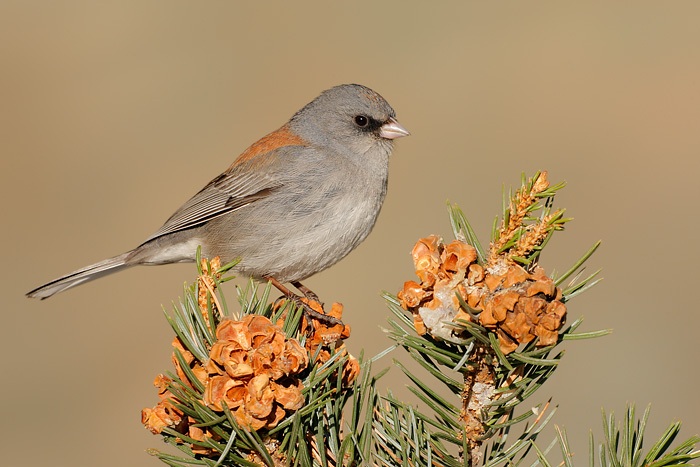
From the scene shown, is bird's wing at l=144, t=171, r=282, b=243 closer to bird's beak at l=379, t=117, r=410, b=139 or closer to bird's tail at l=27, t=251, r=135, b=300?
bird's tail at l=27, t=251, r=135, b=300

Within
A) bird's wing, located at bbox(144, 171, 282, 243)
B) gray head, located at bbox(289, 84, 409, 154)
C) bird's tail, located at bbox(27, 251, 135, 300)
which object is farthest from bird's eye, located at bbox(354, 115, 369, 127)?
bird's tail, located at bbox(27, 251, 135, 300)

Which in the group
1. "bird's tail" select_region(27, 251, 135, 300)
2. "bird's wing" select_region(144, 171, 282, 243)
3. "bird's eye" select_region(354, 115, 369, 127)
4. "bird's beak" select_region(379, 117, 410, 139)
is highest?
"bird's eye" select_region(354, 115, 369, 127)

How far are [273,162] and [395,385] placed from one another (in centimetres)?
192

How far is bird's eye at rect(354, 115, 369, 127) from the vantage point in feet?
10.3

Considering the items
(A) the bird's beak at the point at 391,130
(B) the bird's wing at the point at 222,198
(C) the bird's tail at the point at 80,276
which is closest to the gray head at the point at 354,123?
(A) the bird's beak at the point at 391,130

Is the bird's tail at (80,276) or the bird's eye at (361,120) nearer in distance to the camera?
the bird's tail at (80,276)

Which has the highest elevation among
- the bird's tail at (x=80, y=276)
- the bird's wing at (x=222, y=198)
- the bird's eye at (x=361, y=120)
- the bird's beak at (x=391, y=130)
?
the bird's eye at (x=361, y=120)

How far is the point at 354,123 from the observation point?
3.15 meters

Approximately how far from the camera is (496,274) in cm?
129

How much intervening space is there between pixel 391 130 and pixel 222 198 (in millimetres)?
Answer: 859

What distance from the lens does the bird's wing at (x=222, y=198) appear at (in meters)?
3.04

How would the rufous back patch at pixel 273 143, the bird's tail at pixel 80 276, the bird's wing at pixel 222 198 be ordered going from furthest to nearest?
the rufous back patch at pixel 273 143 < the bird's wing at pixel 222 198 < the bird's tail at pixel 80 276

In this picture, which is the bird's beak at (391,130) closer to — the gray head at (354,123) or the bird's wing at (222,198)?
the gray head at (354,123)

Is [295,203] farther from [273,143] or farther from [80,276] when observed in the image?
[80,276]
